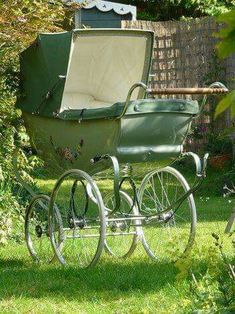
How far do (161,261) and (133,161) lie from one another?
80 cm

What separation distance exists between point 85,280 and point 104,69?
217cm

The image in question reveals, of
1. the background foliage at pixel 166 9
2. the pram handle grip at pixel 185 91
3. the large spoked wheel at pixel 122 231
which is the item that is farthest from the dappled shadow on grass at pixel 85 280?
the background foliage at pixel 166 9

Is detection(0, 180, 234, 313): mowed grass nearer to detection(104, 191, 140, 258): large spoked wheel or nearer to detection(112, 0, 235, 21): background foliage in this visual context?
detection(104, 191, 140, 258): large spoked wheel

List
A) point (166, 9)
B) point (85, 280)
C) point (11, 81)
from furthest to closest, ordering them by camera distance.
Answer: point (166, 9) < point (11, 81) < point (85, 280)

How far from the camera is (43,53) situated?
21.0ft

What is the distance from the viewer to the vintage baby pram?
5824 mm

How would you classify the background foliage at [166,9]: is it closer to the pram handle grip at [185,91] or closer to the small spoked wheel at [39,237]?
the small spoked wheel at [39,237]

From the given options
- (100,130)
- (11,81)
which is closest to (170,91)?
(100,130)

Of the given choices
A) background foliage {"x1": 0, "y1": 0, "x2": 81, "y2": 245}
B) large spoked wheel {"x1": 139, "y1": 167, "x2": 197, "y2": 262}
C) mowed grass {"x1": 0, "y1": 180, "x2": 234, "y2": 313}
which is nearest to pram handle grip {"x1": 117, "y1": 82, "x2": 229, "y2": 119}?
large spoked wheel {"x1": 139, "y1": 167, "x2": 197, "y2": 262}

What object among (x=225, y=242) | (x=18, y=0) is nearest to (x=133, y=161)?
(x=225, y=242)

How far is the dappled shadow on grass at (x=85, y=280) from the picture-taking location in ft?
16.9

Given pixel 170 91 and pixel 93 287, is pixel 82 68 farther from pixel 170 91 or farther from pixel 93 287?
pixel 93 287

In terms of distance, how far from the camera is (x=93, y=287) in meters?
5.30

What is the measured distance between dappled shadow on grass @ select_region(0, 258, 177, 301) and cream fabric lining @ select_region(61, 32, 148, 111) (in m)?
1.49
